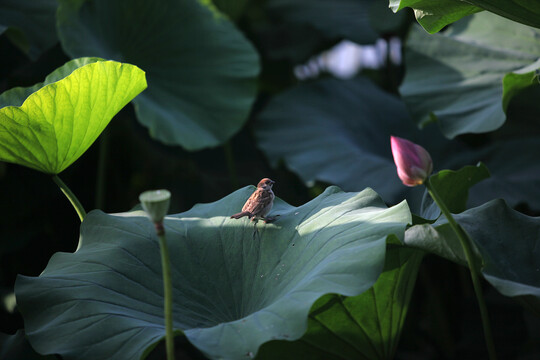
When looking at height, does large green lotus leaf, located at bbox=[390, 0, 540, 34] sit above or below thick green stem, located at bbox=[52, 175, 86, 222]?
above

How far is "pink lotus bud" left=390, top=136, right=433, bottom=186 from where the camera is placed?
89cm

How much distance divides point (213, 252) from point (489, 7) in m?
0.72

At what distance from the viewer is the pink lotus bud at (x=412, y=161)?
0.89 metres

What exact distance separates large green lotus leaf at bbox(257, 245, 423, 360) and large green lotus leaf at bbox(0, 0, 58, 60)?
1.27m

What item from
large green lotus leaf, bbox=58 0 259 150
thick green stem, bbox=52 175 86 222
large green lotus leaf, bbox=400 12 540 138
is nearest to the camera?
thick green stem, bbox=52 175 86 222

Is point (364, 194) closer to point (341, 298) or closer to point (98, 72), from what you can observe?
point (341, 298)

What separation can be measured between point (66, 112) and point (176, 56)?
0.90 metres

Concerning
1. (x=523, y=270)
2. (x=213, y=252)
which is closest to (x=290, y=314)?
→ (x=213, y=252)

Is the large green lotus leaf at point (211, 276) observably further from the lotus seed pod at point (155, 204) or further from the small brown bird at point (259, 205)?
the lotus seed pod at point (155, 204)

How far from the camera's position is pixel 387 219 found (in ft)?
3.36

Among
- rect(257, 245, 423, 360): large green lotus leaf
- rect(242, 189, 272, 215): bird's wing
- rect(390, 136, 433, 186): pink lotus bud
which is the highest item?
rect(390, 136, 433, 186): pink lotus bud

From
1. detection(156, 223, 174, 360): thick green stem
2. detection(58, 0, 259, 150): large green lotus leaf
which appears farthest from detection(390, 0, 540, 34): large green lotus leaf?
detection(58, 0, 259, 150): large green lotus leaf

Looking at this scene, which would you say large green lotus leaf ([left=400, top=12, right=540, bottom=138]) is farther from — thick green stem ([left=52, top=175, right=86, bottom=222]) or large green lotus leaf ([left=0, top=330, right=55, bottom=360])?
large green lotus leaf ([left=0, top=330, right=55, bottom=360])

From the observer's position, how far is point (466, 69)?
5.82ft
